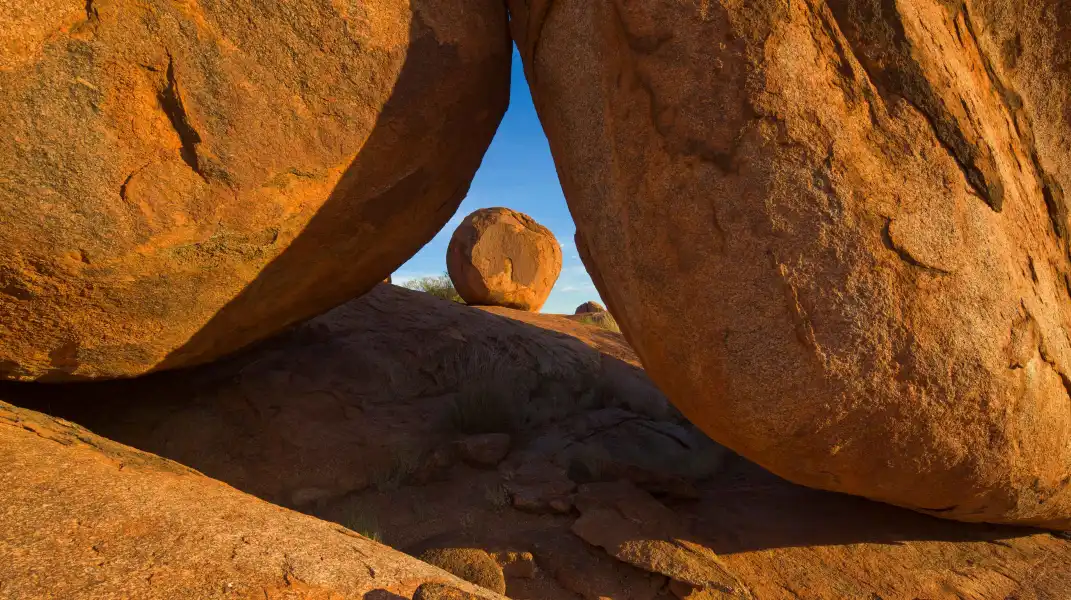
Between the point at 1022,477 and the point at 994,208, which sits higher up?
the point at 994,208

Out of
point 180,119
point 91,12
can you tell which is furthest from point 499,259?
point 91,12

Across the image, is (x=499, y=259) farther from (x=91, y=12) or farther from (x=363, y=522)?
(x=91, y=12)

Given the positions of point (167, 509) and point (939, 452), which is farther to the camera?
point (939, 452)

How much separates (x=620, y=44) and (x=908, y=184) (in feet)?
4.32

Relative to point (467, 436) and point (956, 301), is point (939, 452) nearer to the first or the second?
point (956, 301)

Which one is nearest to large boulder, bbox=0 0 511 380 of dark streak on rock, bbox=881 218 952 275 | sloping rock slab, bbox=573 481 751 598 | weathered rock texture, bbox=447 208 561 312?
sloping rock slab, bbox=573 481 751 598

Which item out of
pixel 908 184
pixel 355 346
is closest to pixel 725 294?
pixel 908 184

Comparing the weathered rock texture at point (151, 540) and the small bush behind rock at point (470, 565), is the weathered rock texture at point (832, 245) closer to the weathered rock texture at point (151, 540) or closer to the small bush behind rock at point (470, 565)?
the small bush behind rock at point (470, 565)

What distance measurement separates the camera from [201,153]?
8.46 feet

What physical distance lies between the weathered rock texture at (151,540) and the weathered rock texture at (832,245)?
1.43 meters

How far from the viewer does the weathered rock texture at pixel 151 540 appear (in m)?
1.73

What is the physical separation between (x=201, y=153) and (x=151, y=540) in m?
1.51

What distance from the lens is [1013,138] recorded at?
3004mm

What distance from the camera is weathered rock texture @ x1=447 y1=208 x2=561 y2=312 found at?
8.77 m
